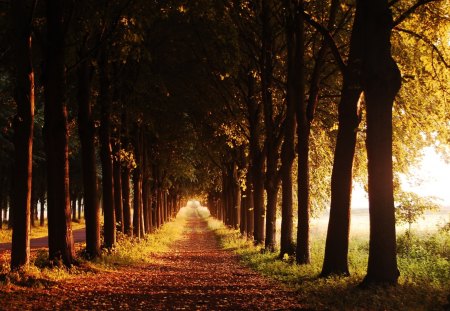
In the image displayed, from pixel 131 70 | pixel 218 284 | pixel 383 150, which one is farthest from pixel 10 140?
pixel 383 150

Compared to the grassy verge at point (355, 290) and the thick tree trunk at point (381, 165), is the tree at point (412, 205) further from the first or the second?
the thick tree trunk at point (381, 165)

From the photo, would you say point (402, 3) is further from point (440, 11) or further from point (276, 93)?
point (276, 93)

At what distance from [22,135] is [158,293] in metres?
4.72

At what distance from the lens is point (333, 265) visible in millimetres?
12188

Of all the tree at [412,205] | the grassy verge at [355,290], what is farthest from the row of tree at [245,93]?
Answer: the tree at [412,205]

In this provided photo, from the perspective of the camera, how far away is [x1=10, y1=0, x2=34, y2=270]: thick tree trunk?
11.7 metres

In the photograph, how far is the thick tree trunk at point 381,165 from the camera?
387 inches

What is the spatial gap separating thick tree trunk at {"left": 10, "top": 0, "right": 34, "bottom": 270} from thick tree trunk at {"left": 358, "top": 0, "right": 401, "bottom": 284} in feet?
24.7

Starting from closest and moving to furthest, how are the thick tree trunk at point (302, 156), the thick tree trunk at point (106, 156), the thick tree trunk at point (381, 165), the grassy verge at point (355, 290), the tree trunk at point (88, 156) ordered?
the grassy verge at point (355, 290), the thick tree trunk at point (381, 165), the thick tree trunk at point (302, 156), the tree trunk at point (88, 156), the thick tree trunk at point (106, 156)

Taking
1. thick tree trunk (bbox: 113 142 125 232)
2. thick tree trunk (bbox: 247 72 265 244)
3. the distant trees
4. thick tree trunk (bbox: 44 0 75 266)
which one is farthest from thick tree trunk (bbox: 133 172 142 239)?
the distant trees

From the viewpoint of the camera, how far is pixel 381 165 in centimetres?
988

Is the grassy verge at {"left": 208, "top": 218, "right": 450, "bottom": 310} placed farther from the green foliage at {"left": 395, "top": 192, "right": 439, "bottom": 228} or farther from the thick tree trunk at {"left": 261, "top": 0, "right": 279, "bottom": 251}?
the thick tree trunk at {"left": 261, "top": 0, "right": 279, "bottom": 251}

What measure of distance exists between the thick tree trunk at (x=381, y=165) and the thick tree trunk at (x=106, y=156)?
1143 centimetres

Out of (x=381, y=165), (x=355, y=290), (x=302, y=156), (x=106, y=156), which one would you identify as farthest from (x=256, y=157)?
(x=355, y=290)
